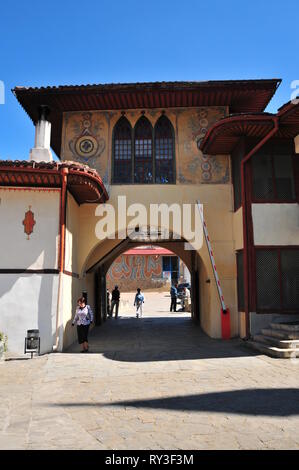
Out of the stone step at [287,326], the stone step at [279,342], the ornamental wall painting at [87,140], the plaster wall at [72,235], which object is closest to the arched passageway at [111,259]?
the plaster wall at [72,235]

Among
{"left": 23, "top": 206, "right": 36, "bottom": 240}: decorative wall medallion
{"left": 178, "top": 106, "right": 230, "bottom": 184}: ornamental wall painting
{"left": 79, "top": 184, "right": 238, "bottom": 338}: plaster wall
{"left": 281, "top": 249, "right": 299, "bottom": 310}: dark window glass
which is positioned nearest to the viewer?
{"left": 23, "top": 206, "right": 36, "bottom": 240}: decorative wall medallion

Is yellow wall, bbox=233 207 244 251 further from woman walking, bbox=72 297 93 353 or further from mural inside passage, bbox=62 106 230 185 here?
woman walking, bbox=72 297 93 353

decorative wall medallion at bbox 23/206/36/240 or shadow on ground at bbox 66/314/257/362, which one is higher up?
decorative wall medallion at bbox 23/206/36/240

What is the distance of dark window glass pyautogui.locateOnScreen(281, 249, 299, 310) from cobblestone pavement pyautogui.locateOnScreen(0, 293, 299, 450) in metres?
1.86

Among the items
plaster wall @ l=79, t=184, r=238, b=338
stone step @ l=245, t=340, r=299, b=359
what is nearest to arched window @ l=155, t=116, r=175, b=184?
plaster wall @ l=79, t=184, r=238, b=338

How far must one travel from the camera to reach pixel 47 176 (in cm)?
913

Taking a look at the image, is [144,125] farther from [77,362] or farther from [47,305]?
[77,362]

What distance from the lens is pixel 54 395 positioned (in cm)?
561

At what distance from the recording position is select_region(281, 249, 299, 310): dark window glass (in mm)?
10039

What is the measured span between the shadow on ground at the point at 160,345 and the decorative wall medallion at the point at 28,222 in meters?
3.03

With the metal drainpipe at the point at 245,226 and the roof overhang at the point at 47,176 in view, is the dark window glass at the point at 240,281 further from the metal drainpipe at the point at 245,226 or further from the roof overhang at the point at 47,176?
the roof overhang at the point at 47,176

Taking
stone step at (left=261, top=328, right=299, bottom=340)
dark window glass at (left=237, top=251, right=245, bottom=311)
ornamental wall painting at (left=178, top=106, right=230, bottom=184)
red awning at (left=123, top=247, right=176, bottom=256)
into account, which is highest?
ornamental wall painting at (left=178, top=106, right=230, bottom=184)

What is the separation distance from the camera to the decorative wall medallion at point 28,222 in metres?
9.39

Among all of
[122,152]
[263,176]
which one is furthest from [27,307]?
[263,176]
